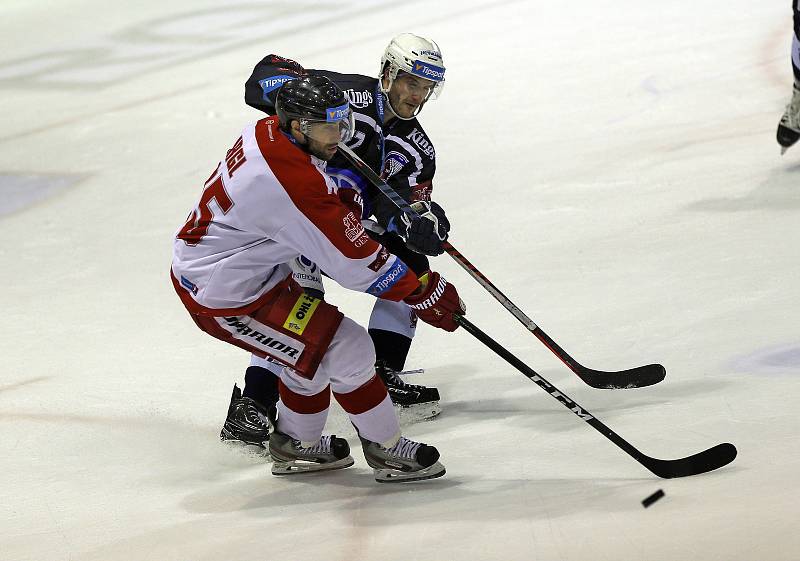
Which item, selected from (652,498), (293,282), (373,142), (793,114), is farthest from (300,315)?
(793,114)

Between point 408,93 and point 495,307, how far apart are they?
111 centimetres

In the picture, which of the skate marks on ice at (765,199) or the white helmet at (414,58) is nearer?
the white helmet at (414,58)

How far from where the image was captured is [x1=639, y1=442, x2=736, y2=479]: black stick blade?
8.17ft

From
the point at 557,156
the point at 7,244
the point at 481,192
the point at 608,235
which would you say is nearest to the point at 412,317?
the point at 608,235

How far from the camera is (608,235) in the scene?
4.43m

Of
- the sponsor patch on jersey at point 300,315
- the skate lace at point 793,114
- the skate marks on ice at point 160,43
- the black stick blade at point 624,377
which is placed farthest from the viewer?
the skate marks on ice at point 160,43

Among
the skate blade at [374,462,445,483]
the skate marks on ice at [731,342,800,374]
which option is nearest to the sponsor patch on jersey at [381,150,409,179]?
the skate blade at [374,462,445,483]

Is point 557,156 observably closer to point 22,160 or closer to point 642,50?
point 642,50

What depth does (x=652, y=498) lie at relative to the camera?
2.26 m

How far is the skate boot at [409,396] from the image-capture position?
3.31m

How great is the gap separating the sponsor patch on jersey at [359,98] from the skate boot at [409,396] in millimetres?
770

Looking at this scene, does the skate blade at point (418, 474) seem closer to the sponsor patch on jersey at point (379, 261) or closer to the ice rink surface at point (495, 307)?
the ice rink surface at point (495, 307)

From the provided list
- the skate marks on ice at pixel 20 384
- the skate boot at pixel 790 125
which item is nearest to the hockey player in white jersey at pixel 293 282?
the skate marks on ice at pixel 20 384

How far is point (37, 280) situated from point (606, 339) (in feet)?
8.14
